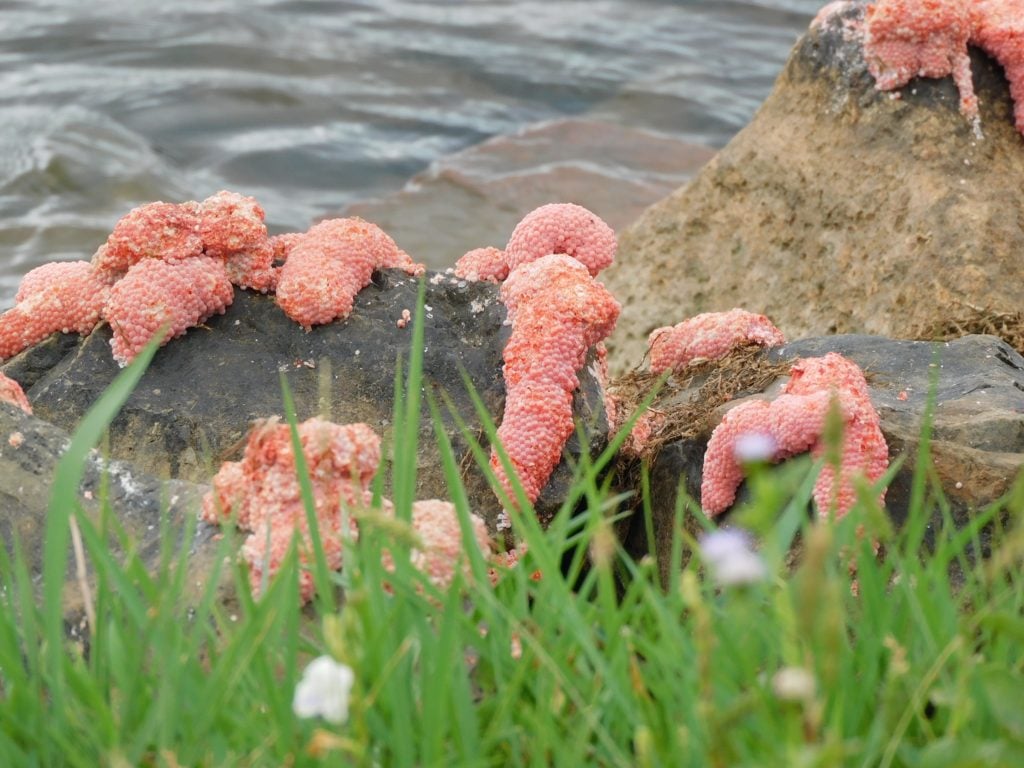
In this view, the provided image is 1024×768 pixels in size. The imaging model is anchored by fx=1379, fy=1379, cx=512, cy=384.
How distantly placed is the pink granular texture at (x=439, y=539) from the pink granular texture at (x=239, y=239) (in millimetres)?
1310

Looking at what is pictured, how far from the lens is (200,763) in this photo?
1.91 meters

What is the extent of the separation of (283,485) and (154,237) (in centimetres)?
120

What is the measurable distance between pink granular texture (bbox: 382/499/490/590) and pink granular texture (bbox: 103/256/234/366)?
1.23 m

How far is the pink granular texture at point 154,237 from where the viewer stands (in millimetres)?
3512

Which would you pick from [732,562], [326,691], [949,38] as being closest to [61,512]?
[326,691]

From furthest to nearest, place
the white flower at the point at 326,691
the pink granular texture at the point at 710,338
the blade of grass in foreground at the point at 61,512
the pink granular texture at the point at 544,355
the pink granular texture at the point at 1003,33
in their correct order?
the pink granular texture at the point at 1003,33 → the pink granular texture at the point at 710,338 → the pink granular texture at the point at 544,355 → the blade of grass in foreground at the point at 61,512 → the white flower at the point at 326,691

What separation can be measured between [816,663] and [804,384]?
1.93m

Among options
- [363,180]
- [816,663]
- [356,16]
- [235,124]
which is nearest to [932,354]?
[816,663]

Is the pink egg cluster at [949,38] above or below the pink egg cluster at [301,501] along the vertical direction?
above

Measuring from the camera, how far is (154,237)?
3529mm

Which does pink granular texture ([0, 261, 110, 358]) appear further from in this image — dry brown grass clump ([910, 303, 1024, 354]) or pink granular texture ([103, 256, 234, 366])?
dry brown grass clump ([910, 303, 1024, 354])

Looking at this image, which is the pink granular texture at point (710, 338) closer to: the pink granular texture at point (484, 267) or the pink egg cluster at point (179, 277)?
the pink granular texture at point (484, 267)

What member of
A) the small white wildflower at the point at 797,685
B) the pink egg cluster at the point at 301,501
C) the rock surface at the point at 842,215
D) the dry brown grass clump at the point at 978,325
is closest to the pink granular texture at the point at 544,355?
the pink egg cluster at the point at 301,501

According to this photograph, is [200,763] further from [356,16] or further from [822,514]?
[356,16]
